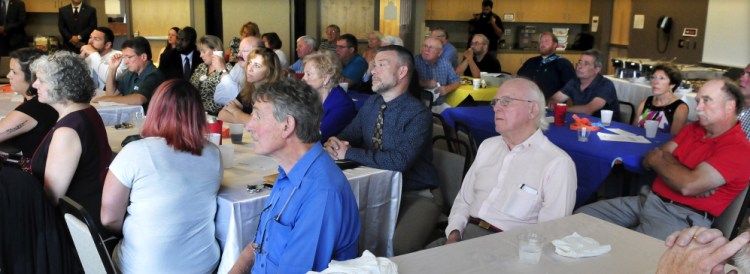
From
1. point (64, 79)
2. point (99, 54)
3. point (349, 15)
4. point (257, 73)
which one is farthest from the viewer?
point (349, 15)

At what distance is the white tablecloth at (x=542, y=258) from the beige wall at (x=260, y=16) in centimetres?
1026

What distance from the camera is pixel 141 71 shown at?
5.46 metres

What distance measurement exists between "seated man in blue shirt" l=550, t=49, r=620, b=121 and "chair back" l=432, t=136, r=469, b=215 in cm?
221

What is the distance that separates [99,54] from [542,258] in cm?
600

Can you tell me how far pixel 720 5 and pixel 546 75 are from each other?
465 centimetres

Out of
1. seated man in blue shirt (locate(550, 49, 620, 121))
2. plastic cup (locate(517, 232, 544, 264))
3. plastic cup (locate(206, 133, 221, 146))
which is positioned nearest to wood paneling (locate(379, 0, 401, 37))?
seated man in blue shirt (locate(550, 49, 620, 121))

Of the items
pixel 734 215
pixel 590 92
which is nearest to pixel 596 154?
pixel 734 215

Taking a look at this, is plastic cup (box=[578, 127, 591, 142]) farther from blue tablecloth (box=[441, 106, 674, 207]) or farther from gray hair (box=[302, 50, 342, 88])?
gray hair (box=[302, 50, 342, 88])

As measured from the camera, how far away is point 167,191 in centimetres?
253

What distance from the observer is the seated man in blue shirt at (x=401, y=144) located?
327 centimetres

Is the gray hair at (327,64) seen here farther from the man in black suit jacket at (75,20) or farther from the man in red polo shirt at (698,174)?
the man in black suit jacket at (75,20)

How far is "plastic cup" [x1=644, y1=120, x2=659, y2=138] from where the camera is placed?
4352mm

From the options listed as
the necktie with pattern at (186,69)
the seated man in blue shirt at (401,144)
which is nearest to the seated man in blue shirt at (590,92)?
the seated man in blue shirt at (401,144)

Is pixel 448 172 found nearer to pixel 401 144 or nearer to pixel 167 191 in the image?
pixel 401 144
